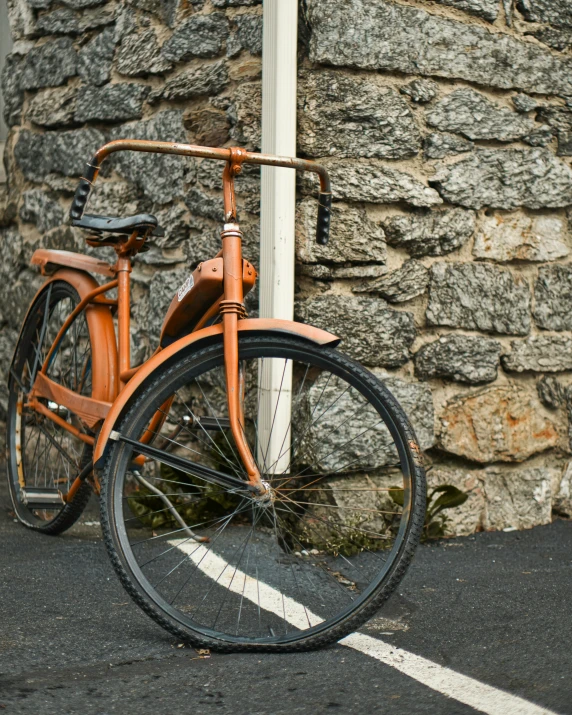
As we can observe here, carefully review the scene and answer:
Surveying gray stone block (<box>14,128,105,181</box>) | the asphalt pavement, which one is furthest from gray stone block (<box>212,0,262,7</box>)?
the asphalt pavement

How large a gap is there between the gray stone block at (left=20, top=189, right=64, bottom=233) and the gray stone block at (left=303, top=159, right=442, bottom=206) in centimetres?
174

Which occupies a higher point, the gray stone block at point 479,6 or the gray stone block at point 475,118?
the gray stone block at point 479,6

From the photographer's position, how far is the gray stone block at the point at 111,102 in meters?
4.38

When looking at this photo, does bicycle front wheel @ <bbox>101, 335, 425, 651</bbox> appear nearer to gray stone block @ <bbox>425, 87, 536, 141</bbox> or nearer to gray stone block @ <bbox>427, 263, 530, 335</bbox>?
gray stone block @ <bbox>427, 263, 530, 335</bbox>

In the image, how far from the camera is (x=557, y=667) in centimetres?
258

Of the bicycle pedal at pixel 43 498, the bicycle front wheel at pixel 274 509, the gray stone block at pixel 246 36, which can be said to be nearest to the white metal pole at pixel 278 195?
the bicycle front wheel at pixel 274 509

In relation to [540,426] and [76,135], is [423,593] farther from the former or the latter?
[76,135]

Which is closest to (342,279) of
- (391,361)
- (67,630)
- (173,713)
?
(391,361)

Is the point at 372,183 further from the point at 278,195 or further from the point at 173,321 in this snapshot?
the point at 173,321

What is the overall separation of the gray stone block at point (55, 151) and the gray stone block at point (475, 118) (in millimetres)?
1662

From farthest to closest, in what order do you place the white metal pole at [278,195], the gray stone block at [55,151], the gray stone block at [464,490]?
the gray stone block at [55,151], the gray stone block at [464,490], the white metal pole at [278,195]

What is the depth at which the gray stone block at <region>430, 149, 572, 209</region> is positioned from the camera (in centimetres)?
397

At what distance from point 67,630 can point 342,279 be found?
173 centimetres

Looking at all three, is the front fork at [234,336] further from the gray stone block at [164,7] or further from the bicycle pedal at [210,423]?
the gray stone block at [164,7]
